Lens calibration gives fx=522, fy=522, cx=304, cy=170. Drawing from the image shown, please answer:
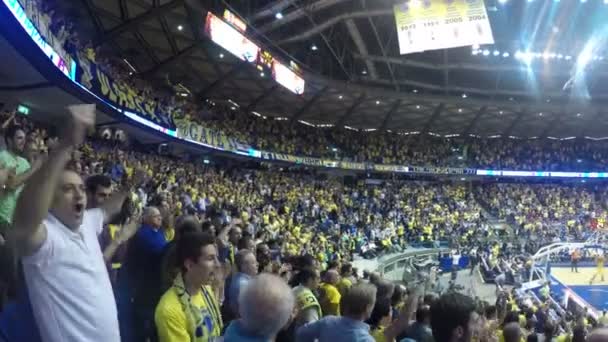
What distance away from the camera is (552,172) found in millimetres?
40188

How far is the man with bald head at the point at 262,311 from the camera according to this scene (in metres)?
2.19

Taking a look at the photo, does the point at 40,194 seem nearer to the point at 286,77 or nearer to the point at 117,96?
the point at 117,96

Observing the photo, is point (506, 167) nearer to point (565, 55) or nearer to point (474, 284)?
point (565, 55)

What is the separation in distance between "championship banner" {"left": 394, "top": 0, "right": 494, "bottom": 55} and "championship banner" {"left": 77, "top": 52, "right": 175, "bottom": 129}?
8697 millimetres

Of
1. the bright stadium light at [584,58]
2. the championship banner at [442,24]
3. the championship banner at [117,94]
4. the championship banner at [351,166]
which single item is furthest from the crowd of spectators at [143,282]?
the championship banner at [351,166]

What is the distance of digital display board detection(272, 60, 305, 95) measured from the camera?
2131 cm

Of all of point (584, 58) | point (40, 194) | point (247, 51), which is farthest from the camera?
point (584, 58)

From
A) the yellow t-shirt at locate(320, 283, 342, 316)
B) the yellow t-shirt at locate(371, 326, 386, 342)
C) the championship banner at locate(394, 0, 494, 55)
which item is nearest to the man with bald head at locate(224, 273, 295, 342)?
the yellow t-shirt at locate(371, 326, 386, 342)

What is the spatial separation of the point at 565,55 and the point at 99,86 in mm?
24235

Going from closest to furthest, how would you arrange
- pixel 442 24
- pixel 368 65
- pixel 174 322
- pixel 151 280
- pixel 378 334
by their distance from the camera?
pixel 174 322, pixel 151 280, pixel 378 334, pixel 442 24, pixel 368 65

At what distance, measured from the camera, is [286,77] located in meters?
22.2

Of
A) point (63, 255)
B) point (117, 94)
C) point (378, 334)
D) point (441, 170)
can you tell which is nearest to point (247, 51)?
point (117, 94)

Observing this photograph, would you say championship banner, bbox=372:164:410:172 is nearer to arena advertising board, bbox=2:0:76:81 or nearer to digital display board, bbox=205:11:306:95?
digital display board, bbox=205:11:306:95

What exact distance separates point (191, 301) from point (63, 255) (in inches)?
33.9
